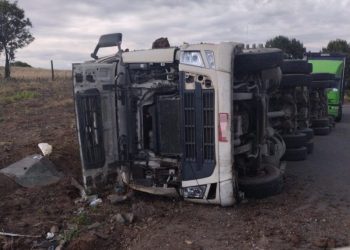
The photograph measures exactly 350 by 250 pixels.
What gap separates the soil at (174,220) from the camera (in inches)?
183

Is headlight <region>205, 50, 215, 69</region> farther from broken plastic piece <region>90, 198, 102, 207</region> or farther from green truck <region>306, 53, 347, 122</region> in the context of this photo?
green truck <region>306, 53, 347, 122</region>

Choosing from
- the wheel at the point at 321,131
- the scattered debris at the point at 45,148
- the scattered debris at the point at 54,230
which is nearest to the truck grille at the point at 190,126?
the scattered debris at the point at 54,230

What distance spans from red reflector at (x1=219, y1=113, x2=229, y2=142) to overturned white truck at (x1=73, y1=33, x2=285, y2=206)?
0.01 m

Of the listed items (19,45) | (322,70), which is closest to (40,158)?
(322,70)

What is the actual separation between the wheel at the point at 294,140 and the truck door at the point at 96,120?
3827 mm

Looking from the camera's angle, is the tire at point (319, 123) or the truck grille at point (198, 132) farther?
the tire at point (319, 123)

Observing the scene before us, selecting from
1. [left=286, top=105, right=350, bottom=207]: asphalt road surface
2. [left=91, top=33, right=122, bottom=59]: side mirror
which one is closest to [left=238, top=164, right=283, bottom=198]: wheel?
[left=286, top=105, right=350, bottom=207]: asphalt road surface

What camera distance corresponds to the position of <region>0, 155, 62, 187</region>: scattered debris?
699cm

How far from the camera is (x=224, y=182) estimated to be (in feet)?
17.8

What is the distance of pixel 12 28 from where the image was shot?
34812 mm

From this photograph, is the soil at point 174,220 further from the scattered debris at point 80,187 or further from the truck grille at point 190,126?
the truck grille at point 190,126

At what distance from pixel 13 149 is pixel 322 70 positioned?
1220 centimetres

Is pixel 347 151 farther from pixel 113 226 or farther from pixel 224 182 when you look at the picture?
pixel 113 226

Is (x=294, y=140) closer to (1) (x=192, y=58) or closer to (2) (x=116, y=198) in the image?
(1) (x=192, y=58)
